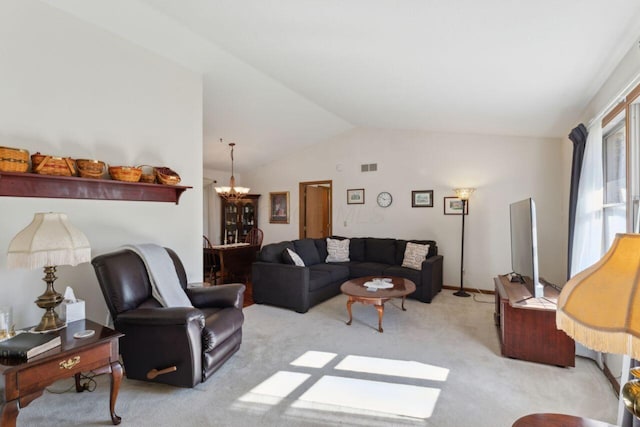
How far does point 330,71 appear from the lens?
342cm

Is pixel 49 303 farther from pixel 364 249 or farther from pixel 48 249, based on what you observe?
pixel 364 249

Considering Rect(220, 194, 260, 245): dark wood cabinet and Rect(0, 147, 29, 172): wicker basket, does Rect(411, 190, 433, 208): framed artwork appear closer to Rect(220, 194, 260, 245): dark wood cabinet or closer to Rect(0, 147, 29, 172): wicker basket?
Rect(220, 194, 260, 245): dark wood cabinet

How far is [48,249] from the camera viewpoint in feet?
6.24

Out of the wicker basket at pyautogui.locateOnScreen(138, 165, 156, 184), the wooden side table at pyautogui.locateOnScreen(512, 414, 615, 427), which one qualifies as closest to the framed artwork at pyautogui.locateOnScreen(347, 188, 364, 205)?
the wicker basket at pyautogui.locateOnScreen(138, 165, 156, 184)

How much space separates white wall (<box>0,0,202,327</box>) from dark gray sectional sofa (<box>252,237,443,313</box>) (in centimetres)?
104

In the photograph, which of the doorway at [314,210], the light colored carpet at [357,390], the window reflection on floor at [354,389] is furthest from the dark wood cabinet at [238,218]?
the window reflection on floor at [354,389]

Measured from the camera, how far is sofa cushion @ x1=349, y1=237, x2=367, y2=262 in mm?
5871

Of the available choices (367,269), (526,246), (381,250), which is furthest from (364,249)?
(526,246)

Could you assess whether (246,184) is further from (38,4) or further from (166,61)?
(38,4)

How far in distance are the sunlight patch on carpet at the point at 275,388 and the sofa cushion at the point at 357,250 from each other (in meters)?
3.38

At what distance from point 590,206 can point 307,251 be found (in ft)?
12.1

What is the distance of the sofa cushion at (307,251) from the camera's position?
5.26 metres

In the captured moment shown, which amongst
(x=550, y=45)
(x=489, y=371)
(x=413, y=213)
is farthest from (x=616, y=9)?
(x=413, y=213)

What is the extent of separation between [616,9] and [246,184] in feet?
23.3
